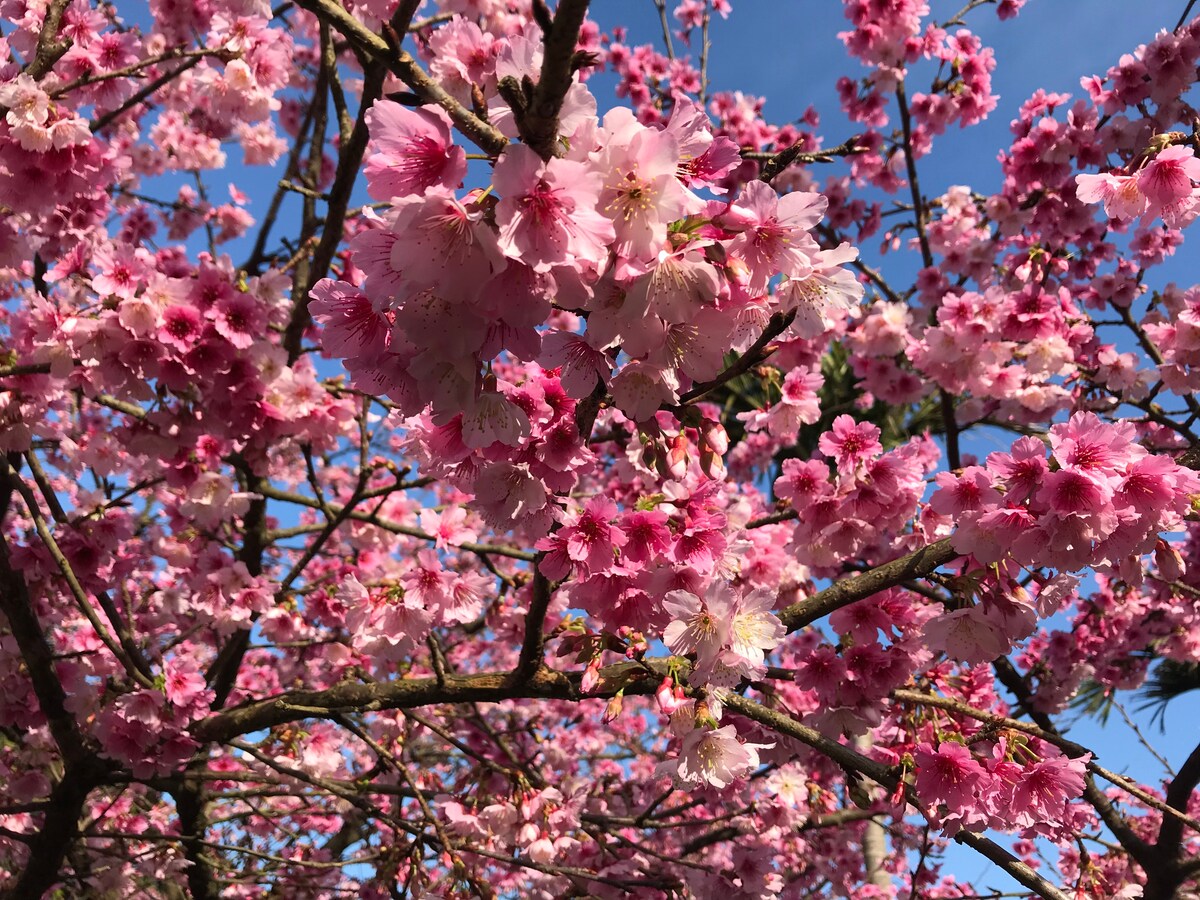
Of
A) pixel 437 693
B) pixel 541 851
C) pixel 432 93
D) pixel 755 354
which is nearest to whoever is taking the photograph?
pixel 432 93

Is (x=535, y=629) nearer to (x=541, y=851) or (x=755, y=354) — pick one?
(x=755, y=354)

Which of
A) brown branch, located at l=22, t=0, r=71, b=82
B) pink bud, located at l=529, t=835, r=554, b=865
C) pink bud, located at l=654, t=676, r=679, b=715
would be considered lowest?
pink bud, located at l=529, t=835, r=554, b=865

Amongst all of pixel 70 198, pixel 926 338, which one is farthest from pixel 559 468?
pixel 926 338

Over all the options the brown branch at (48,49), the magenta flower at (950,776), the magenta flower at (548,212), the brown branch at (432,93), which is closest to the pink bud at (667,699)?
the magenta flower at (950,776)

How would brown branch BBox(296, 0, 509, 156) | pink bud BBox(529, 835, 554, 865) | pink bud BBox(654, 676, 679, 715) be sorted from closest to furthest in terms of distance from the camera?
brown branch BBox(296, 0, 509, 156) < pink bud BBox(654, 676, 679, 715) < pink bud BBox(529, 835, 554, 865)

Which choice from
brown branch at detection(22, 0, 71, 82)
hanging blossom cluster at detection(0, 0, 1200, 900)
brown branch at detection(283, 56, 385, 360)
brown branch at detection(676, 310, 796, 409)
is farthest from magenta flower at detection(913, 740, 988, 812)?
brown branch at detection(22, 0, 71, 82)

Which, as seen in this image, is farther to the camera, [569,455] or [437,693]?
[437,693]

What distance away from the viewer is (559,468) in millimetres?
1560

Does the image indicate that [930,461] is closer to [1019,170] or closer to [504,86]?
[1019,170]

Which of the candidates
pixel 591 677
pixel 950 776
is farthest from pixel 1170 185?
pixel 591 677

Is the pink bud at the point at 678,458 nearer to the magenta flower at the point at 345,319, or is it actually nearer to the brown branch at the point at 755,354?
the brown branch at the point at 755,354

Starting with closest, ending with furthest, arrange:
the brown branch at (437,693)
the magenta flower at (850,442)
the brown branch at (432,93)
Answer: the brown branch at (432,93)
the brown branch at (437,693)
the magenta flower at (850,442)

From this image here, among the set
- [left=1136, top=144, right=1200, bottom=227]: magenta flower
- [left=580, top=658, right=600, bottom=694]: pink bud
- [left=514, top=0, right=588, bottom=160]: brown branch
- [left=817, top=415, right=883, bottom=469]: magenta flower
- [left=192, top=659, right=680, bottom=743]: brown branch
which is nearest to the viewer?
[left=514, top=0, right=588, bottom=160]: brown branch

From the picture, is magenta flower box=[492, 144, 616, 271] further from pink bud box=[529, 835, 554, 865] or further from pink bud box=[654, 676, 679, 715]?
pink bud box=[529, 835, 554, 865]
